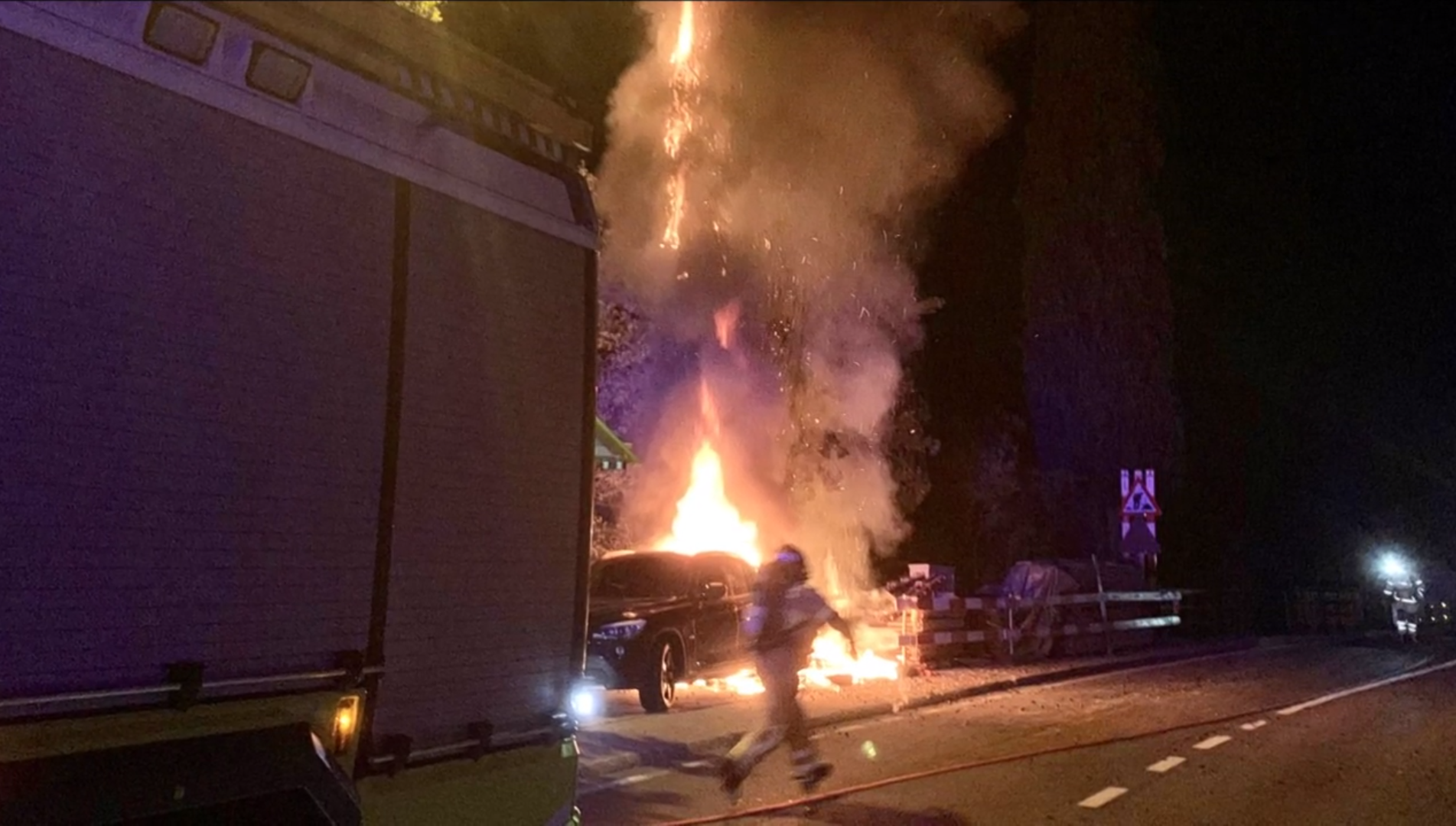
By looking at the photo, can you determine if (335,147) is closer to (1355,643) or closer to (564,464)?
(564,464)

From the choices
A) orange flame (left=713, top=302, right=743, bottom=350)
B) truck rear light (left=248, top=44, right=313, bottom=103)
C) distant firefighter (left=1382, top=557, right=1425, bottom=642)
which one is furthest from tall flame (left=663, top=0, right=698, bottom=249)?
truck rear light (left=248, top=44, right=313, bottom=103)

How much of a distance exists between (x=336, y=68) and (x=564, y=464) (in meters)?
1.64

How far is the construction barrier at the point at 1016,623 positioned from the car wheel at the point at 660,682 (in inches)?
190

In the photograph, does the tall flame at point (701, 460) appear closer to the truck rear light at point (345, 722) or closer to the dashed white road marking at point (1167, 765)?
the dashed white road marking at point (1167, 765)

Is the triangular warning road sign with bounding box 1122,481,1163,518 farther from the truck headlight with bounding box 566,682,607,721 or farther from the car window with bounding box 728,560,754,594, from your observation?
the truck headlight with bounding box 566,682,607,721

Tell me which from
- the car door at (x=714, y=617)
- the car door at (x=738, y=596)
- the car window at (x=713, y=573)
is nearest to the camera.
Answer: the car door at (x=714, y=617)

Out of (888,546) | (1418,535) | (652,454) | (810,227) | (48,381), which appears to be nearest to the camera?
(48,381)

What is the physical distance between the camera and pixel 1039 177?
118ft

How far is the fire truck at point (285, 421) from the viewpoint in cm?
294

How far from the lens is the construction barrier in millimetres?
16688

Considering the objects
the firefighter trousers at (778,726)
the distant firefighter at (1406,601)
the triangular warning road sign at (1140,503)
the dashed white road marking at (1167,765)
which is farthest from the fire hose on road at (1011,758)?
the distant firefighter at (1406,601)

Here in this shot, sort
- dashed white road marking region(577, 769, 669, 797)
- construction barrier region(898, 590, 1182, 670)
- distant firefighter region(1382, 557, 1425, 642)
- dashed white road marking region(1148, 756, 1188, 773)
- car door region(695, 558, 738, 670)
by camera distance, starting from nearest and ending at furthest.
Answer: dashed white road marking region(577, 769, 669, 797), dashed white road marking region(1148, 756, 1188, 773), car door region(695, 558, 738, 670), construction barrier region(898, 590, 1182, 670), distant firefighter region(1382, 557, 1425, 642)

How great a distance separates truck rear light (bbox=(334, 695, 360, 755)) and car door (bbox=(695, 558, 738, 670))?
9.44m

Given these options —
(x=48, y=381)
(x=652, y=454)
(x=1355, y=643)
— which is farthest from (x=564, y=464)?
(x=1355, y=643)
